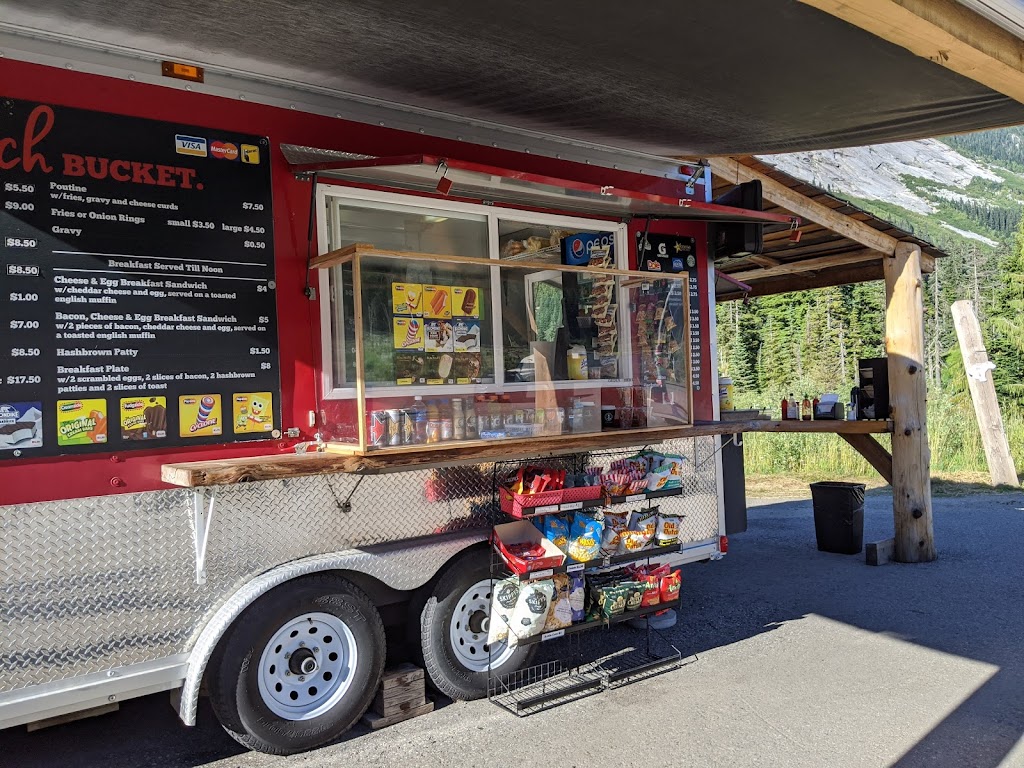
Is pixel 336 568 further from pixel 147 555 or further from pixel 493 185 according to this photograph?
pixel 493 185

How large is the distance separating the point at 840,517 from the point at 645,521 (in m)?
3.95

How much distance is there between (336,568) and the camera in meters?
3.85

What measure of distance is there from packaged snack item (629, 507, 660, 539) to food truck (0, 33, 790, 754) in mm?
184

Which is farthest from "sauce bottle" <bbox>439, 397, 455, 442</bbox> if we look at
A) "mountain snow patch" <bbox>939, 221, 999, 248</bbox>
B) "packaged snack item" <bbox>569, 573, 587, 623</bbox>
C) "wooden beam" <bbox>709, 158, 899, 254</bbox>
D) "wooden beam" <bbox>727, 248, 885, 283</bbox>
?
"mountain snow patch" <bbox>939, 221, 999, 248</bbox>

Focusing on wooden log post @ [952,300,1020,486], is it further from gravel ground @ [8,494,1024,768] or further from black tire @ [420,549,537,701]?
black tire @ [420,549,537,701]

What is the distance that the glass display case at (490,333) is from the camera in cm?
390

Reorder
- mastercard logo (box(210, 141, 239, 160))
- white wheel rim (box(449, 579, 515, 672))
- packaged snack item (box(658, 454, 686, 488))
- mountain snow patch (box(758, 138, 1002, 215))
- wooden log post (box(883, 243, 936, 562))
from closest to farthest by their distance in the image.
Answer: mastercard logo (box(210, 141, 239, 160))
white wheel rim (box(449, 579, 515, 672))
packaged snack item (box(658, 454, 686, 488))
wooden log post (box(883, 243, 936, 562))
mountain snow patch (box(758, 138, 1002, 215))

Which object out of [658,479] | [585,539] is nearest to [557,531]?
[585,539]

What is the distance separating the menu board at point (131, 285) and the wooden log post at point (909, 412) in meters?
6.15

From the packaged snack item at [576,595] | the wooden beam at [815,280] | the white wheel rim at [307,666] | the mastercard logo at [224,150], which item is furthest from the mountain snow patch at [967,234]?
the white wheel rim at [307,666]

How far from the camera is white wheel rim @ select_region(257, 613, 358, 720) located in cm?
371

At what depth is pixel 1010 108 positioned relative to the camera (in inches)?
164

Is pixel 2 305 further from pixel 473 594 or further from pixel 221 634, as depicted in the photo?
pixel 473 594

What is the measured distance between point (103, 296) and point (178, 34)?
4.14ft
